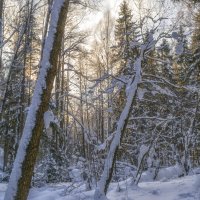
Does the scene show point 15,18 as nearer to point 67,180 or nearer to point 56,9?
point 67,180

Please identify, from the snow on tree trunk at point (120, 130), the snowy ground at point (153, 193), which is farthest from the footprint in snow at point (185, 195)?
the snow on tree trunk at point (120, 130)

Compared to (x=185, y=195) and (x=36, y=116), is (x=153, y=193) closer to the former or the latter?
(x=185, y=195)

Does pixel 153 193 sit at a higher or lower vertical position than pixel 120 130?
lower

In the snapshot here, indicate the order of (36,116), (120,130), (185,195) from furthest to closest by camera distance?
1. (120,130)
2. (185,195)
3. (36,116)

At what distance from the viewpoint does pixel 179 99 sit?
30.3ft

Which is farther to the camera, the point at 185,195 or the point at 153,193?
the point at 153,193

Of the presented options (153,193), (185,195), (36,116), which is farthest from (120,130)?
(36,116)

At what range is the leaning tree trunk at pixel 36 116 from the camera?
6.25 m

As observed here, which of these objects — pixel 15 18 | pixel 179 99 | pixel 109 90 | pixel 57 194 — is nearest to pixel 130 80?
pixel 109 90

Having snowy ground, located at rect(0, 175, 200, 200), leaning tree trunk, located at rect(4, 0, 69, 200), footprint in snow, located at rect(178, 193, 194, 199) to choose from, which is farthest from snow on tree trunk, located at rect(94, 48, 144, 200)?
leaning tree trunk, located at rect(4, 0, 69, 200)

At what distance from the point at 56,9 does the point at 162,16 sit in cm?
303

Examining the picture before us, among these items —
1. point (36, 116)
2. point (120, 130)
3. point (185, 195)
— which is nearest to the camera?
point (36, 116)

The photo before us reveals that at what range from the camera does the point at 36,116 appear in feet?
21.1

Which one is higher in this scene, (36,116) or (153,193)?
(36,116)
